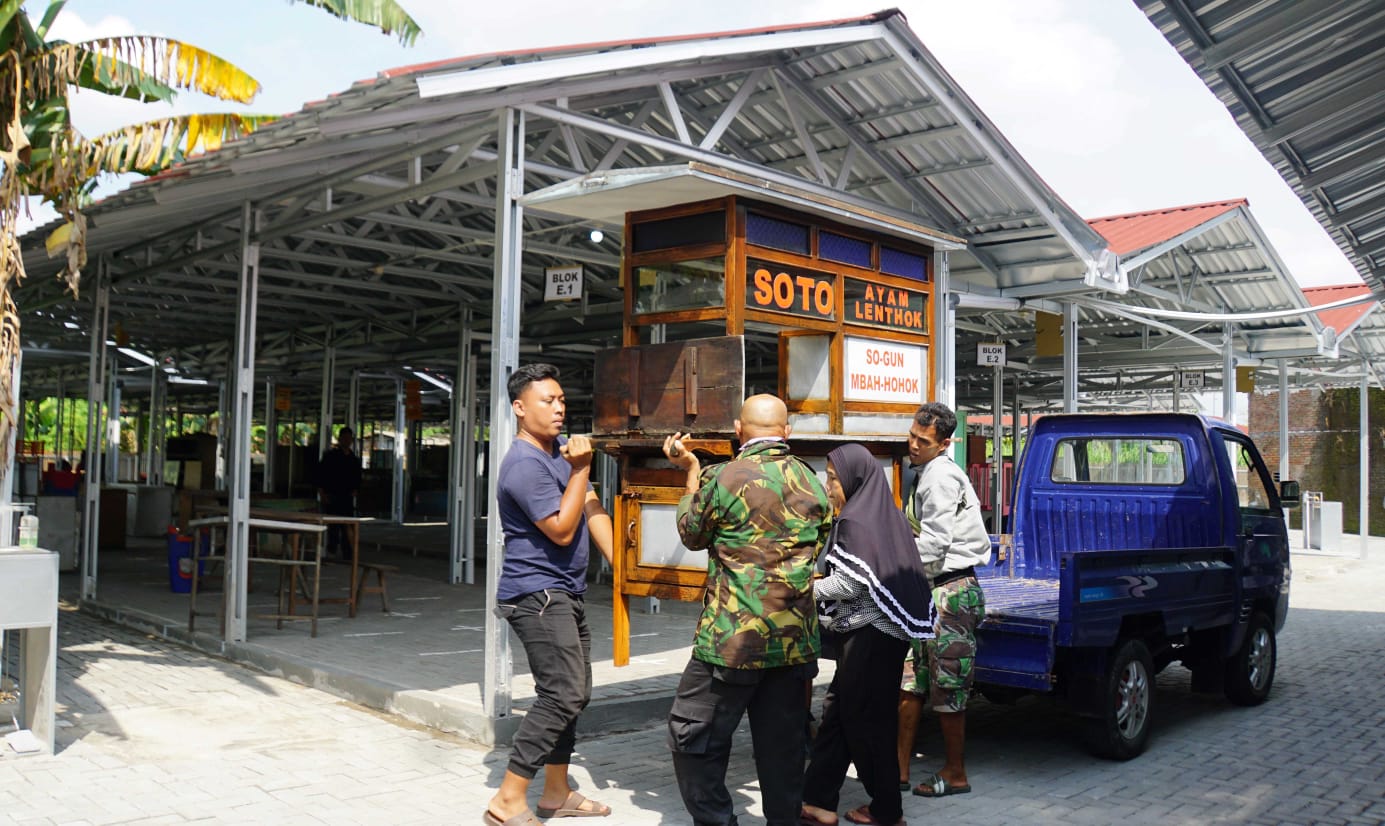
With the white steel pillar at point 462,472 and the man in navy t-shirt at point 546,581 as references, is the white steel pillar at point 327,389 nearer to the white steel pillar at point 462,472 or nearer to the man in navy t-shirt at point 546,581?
the white steel pillar at point 462,472

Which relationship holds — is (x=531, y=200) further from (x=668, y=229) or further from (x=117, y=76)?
(x=117, y=76)

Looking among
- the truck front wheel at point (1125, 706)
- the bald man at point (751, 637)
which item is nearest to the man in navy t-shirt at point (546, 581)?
the bald man at point (751, 637)

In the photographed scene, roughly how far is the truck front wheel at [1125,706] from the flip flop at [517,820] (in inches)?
126

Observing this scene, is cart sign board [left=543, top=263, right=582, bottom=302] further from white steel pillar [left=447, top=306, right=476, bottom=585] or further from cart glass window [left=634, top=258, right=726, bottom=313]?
cart glass window [left=634, top=258, right=726, bottom=313]

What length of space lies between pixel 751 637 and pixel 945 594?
1.79m

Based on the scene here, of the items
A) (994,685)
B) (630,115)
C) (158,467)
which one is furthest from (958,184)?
(158,467)

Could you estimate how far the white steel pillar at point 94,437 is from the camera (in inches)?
471

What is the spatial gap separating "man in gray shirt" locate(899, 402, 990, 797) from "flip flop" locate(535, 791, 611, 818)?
61.5 inches

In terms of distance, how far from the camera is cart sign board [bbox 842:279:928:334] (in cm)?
630

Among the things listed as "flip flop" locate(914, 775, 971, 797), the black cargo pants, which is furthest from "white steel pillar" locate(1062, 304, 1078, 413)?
the black cargo pants

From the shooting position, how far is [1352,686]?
29.2ft

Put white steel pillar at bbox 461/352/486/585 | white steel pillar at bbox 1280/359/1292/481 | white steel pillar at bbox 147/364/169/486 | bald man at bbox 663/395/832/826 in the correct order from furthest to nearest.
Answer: white steel pillar at bbox 147/364/169/486 < white steel pillar at bbox 1280/359/1292/481 < white steel pillar at bbox 461/352/486/585 < bald man at bbox 663/395/832/826

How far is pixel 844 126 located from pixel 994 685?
5166 mm

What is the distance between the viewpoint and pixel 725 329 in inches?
232
